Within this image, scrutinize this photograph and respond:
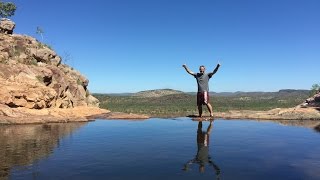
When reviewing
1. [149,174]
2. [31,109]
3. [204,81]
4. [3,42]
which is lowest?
[149,174]

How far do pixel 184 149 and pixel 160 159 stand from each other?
4.69 ft

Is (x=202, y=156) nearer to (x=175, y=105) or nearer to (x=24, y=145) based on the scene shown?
(x=24, y=145)

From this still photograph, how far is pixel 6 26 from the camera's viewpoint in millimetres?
32125

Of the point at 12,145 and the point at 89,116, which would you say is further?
the point at 89,116

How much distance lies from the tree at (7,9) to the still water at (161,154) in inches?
1336

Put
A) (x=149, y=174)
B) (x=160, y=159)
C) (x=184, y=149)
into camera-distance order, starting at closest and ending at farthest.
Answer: (x=149, y=174) < (x=160, y=159) < (x=184, y=149)

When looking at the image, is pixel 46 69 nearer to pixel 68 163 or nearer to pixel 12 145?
pixel 12 145

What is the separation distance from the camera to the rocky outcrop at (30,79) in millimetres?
19734

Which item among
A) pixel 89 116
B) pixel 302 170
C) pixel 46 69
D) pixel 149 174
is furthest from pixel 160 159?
pixel 46 69

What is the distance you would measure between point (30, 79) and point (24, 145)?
12.7 meters

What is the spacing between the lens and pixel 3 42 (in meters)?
28.3

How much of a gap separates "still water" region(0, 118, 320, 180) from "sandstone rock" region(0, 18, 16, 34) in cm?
2088

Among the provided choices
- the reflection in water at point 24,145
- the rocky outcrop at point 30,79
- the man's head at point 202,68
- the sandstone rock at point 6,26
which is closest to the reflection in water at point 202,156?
the reflection in water at point 24,145

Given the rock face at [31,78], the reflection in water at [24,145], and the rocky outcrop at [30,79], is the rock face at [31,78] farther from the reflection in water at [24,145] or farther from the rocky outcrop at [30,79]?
the reflection in water at [24,145]
